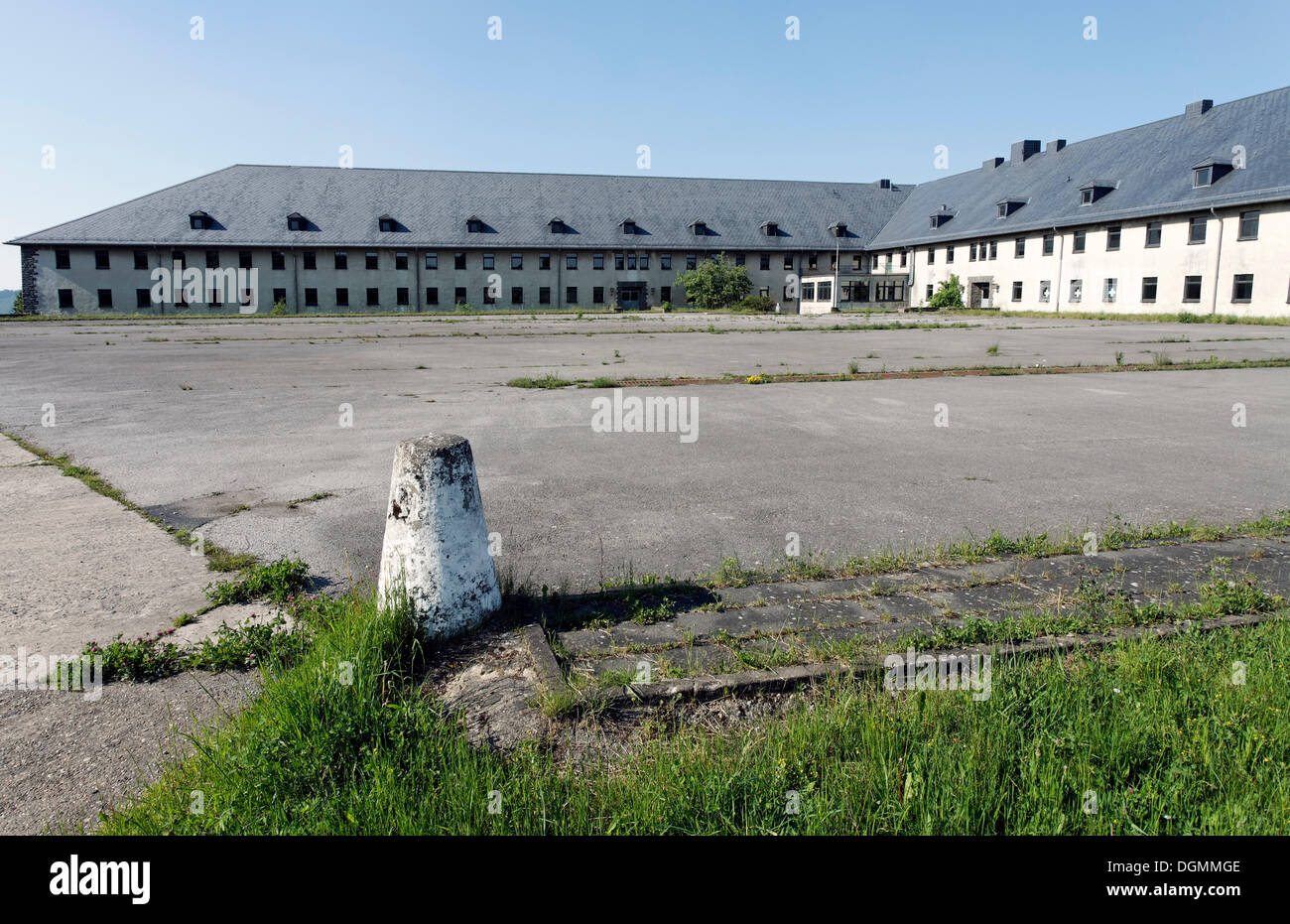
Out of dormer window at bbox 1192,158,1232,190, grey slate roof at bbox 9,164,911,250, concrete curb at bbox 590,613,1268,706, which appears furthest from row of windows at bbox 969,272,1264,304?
concrete curb at bbox 590,613,1268,706

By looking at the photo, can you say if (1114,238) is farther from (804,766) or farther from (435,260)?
(804,766)

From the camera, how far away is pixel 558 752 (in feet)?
10.0

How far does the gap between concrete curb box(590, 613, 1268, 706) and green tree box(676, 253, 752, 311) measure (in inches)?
2462

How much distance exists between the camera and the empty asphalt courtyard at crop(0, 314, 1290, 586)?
5922 mm

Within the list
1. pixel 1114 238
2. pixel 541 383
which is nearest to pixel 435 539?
pixel 541 383

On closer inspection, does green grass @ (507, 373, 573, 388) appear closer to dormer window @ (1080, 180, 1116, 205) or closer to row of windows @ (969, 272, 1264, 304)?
row of windows @ (969, 272, 1264, 304)

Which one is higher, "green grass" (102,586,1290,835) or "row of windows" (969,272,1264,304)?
"row of windows" (969,272,1264,304)

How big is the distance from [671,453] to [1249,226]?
45.8 m

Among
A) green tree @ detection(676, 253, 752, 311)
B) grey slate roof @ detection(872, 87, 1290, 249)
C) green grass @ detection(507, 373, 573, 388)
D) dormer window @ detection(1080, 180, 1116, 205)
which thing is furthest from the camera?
green tree @ detection(676, 253, 752, 311)

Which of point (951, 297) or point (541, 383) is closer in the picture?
point (541, 383)

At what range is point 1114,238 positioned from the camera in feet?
165

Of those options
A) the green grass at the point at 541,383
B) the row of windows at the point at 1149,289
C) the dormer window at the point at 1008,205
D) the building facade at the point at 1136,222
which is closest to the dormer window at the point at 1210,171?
the building facade at the point at 1136,222
